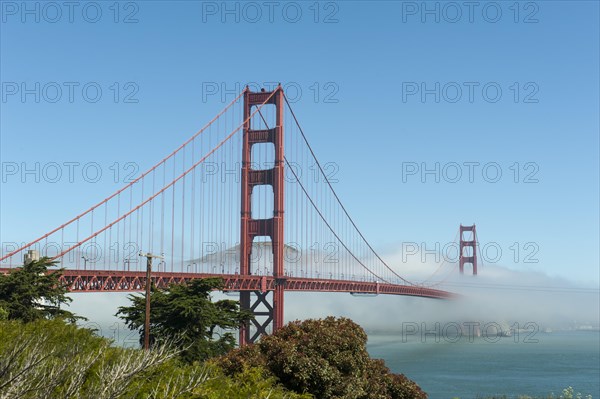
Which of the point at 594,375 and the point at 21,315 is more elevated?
the point at 21,315

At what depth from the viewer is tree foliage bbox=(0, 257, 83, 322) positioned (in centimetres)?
3109

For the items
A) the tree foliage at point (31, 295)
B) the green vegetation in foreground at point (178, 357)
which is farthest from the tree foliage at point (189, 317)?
the tree foliage at point (31, 295)

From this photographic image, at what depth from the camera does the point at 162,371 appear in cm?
1669

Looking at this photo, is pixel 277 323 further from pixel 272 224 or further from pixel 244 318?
pixel 244 318

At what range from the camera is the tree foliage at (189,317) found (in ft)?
109

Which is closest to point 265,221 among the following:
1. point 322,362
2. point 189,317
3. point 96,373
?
point 189,317

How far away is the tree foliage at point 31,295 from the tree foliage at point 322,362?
11.6 metres

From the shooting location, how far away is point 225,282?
5597cm

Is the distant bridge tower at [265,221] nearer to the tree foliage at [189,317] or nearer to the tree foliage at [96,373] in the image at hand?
the tree foliage at [189,317]

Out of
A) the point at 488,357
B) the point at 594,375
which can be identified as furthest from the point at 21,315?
the point at 488,357

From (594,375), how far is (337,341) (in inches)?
2590

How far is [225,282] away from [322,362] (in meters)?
34.4

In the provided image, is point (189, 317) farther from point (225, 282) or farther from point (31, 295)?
point (225, 282)

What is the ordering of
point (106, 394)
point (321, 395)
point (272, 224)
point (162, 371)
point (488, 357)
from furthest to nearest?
point (488, 357)
point (272, 224)
point (321, 395)
point (162, 371)
point (106, 394)
